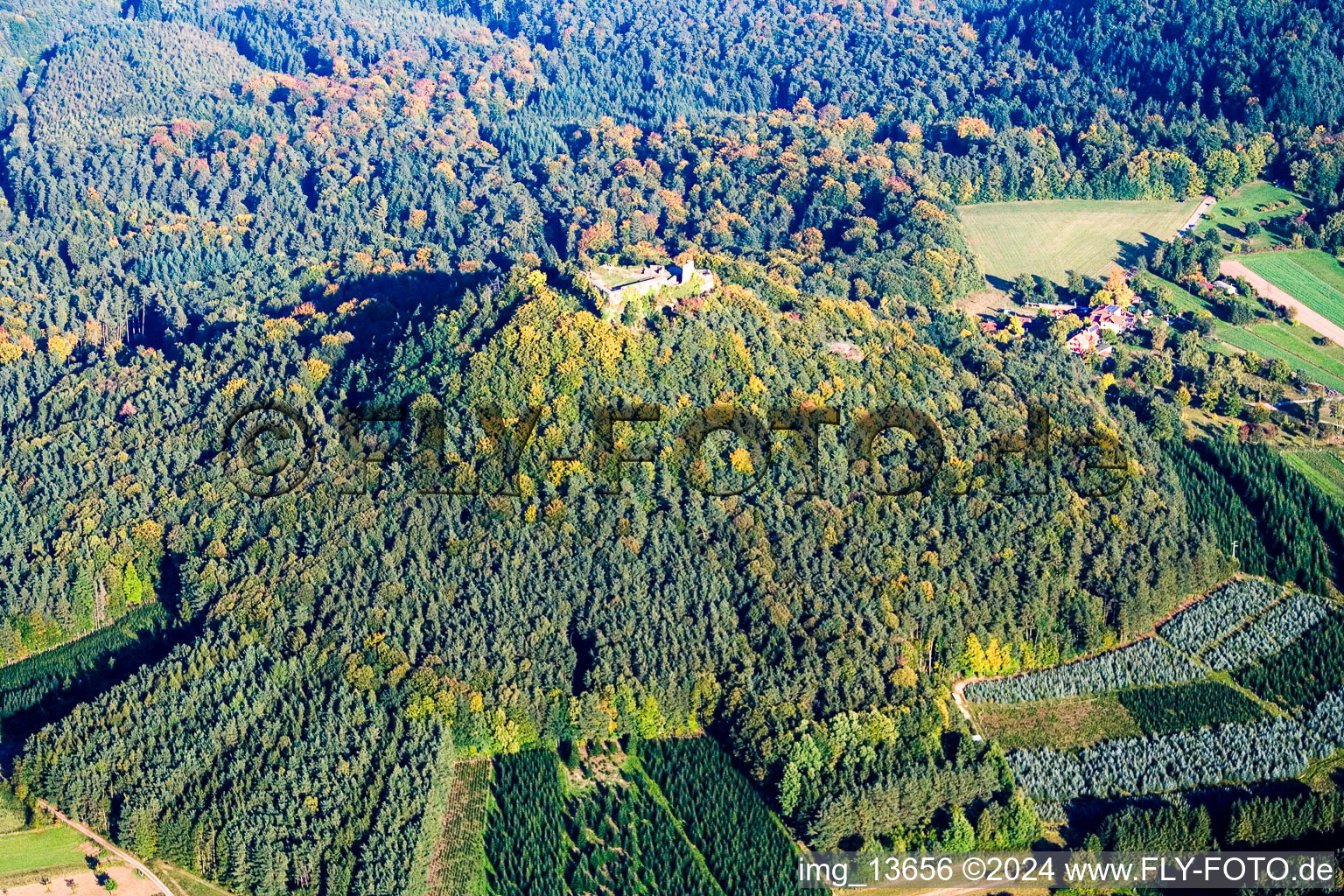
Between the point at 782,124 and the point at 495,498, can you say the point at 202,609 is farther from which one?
the point at 782,124

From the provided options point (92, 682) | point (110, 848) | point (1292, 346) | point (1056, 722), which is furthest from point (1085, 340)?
point (110, 848)

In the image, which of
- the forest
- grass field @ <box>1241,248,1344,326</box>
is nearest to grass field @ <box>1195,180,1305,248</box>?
the forest

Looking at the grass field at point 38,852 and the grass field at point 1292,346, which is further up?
the grass field at point 1292,346

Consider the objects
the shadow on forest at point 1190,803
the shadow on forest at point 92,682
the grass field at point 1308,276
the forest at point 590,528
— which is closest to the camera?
the shadow on forest at point 1190,803

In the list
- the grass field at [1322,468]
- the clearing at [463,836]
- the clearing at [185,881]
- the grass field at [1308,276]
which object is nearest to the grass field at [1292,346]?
the grass field at [1308,276]

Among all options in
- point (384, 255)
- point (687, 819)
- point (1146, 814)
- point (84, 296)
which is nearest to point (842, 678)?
point (687, 819)

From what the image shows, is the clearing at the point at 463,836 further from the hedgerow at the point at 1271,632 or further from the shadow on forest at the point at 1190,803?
the hedgerow at the point at 1271,632
